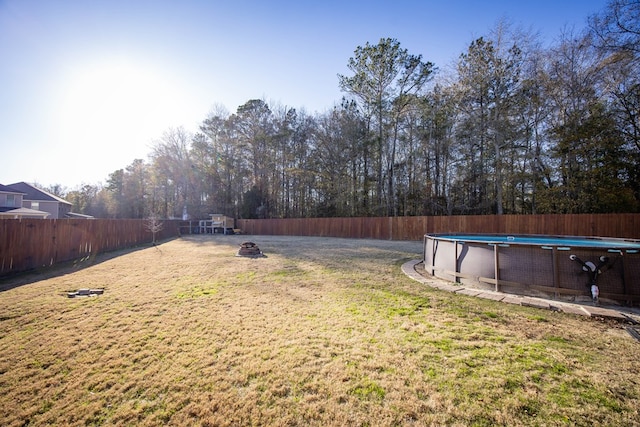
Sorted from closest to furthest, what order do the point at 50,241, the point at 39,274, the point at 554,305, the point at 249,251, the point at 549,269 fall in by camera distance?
the point at 554,305 < the point at 549,269 < the point at 39,274 < the point at 50,241 < the point at 249,251

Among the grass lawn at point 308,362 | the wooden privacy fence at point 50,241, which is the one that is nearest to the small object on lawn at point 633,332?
the grass lawn at point 308,362

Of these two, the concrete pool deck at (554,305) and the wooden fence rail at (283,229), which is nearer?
the concrete pool deck at (554,305)

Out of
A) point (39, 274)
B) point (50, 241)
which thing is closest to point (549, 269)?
point (39, 274)

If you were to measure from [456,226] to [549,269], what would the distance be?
11.2 meters

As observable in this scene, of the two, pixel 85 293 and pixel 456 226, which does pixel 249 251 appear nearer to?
pixel 85 293

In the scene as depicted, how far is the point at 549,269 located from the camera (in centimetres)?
395

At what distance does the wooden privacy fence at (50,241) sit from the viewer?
19.0 feet

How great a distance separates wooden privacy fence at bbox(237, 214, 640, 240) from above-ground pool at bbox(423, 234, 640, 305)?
958cm

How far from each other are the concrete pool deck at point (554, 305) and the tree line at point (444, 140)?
12814mm

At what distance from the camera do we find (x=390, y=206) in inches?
770

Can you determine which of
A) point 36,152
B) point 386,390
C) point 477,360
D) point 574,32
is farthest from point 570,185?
point 36,152

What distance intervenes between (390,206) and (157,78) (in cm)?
1607

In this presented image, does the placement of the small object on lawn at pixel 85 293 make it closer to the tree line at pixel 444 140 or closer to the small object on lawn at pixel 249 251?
the small object on lawn at pixel 249 251

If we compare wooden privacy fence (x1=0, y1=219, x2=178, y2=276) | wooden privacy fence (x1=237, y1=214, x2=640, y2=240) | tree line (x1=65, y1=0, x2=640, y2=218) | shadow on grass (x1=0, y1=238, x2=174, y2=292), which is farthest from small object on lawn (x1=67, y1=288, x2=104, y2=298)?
tree line (x1=65, y1=0, x2=640, y2=218)
